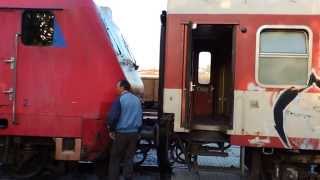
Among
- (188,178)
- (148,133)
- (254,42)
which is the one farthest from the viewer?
(188,178)

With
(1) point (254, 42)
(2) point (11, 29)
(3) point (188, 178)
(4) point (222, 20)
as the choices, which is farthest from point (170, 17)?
(3) point (188, 178)

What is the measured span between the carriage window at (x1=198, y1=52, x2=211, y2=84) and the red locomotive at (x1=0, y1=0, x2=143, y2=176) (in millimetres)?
2479

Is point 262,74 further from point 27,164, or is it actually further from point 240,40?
point 27,164

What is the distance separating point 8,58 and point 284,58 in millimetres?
4172

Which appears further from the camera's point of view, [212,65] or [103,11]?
[212,65]

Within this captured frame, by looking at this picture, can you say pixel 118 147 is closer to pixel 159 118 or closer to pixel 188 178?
pixel 159 118

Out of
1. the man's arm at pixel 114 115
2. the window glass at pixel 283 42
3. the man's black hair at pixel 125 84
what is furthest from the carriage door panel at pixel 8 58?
the window glass at pixel 283 42

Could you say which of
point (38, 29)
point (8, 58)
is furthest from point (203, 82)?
point (8, 58)

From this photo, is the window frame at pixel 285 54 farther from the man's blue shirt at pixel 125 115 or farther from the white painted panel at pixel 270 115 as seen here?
the man's blue shirt at pixel 125 115

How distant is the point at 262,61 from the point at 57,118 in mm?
3207

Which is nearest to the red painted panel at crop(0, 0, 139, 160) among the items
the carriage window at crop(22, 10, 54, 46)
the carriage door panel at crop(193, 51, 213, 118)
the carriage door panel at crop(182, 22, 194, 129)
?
the carriage window at crop(22, 10, 54, 46)

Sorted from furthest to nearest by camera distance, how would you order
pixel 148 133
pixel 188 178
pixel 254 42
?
pixel 188 178, pixel 148 133, pixel 254 42

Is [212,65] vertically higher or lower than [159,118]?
higher

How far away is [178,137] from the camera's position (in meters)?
8.78
